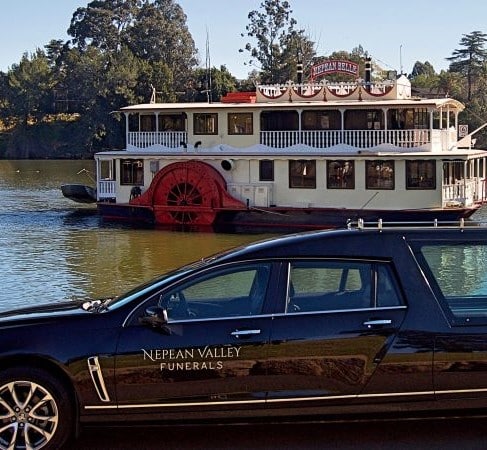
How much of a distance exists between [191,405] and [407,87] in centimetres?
2601

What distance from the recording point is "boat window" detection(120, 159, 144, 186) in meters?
31.1

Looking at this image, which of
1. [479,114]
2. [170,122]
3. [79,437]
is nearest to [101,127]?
[479,114]

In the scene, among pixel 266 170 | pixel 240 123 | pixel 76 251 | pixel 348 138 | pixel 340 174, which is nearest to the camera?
pixel 76 251

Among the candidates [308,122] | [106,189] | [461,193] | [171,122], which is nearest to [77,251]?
[106,189]

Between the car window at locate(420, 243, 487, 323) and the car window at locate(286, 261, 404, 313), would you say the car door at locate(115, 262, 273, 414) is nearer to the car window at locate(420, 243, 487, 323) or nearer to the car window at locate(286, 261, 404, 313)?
the car window at locate(286, 261, 404, 313)

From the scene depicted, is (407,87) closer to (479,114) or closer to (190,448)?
(190,448)

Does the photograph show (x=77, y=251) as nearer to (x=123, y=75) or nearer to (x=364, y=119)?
(x=364, y=119)

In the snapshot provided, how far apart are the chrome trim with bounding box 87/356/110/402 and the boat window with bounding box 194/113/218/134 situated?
2463 cm

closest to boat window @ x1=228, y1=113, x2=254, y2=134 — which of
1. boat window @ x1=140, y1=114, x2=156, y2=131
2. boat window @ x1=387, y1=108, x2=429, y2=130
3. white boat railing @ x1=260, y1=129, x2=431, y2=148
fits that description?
white boat railing @ x1=260, y1=129, x2=431, y2=148

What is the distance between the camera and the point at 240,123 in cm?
2969

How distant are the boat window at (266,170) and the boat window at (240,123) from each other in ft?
4.26

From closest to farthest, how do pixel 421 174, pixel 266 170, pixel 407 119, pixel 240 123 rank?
pixel 421 174, pixel 407 119, pixel 266 170, pixel 240 123

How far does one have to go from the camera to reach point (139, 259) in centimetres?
2277

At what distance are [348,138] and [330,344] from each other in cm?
2287
